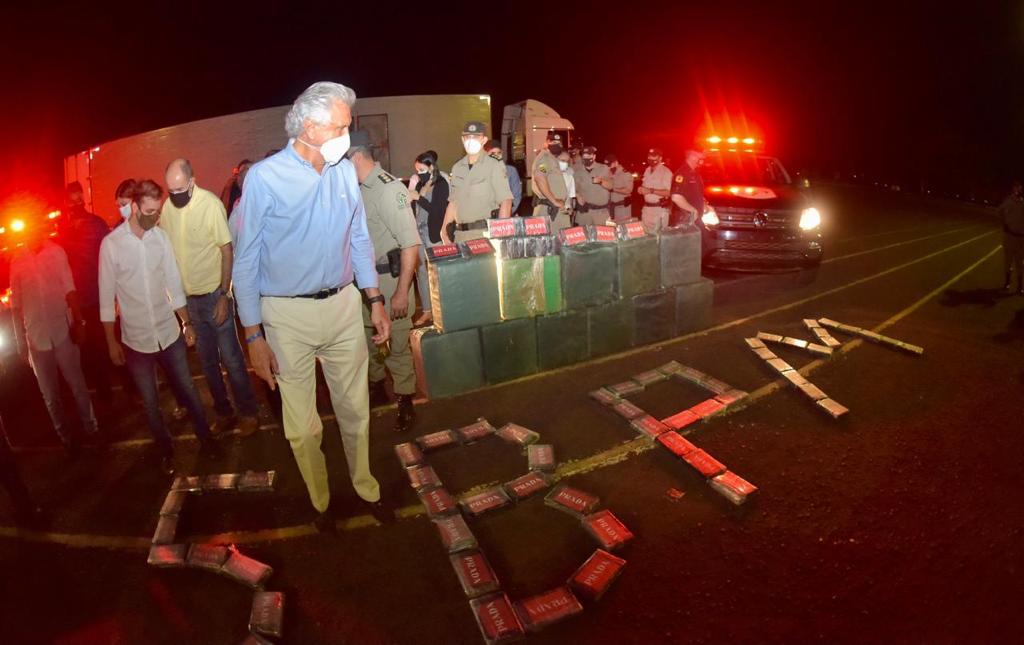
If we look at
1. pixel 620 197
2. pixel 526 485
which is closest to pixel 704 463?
pixel 526 485

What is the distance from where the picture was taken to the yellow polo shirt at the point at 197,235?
182 inches

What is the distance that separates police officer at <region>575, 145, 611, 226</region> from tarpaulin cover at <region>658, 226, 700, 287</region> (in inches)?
181

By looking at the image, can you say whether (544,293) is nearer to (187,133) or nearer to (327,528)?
(327,528)

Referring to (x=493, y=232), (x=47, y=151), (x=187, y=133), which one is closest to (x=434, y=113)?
(x=187, y=133)

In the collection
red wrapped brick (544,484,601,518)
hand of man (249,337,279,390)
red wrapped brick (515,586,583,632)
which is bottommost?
red wrapped brick (515,586,583,632)

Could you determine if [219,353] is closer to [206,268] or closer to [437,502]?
[206,268]

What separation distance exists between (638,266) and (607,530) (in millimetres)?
3447

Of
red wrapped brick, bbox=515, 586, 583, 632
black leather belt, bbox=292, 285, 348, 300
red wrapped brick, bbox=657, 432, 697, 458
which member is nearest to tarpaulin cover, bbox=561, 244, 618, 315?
red wrapped brick, bbox=657, 432, 697, 458

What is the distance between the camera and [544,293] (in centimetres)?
574

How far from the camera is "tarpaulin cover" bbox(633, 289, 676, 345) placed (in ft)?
20.9

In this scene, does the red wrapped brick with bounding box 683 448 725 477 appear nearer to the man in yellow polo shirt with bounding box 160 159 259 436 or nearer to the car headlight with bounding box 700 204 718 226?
the man in yellow polo shirt with bounding box 160 159 259 436

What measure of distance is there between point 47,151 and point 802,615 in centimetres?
3043

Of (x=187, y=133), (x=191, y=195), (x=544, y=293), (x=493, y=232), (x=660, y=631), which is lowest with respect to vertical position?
(x=660, y=631)

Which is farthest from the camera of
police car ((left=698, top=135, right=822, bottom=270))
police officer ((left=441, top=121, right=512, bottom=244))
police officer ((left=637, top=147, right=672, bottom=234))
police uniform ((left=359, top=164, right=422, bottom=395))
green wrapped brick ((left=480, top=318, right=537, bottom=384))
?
police officer ((left=637, top=147, right=672, bottom=234))
